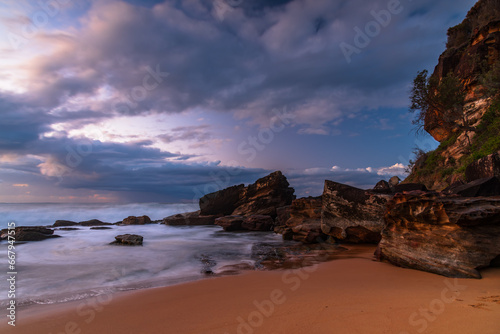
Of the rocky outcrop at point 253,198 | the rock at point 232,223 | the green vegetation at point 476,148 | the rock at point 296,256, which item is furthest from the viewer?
the rocky outcrop at point 253,198

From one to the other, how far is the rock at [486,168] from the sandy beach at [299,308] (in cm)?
399

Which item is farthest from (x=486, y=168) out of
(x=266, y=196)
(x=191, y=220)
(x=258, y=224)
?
(x=191, y=220)

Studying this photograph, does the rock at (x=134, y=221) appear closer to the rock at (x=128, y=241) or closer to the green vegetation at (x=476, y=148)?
the rock at (x=128, y=241)

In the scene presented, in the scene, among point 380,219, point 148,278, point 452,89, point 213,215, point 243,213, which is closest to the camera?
point 148,278

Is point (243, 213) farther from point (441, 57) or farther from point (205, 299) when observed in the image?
point (441, 57)

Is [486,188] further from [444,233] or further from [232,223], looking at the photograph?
[232,223]

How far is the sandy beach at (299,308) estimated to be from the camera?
2568 millimetres

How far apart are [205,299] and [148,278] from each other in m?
3.15

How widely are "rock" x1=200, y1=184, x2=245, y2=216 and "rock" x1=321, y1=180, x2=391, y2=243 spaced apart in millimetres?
15779

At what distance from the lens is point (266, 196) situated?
23312mm

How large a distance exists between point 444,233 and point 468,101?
24690 millimetres

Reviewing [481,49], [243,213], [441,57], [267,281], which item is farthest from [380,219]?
[441,57]

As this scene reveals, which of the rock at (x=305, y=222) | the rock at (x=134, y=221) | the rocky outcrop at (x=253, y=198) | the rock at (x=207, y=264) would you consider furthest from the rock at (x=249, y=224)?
the rock at (x=134, y=221)

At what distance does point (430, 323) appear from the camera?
2.45m
